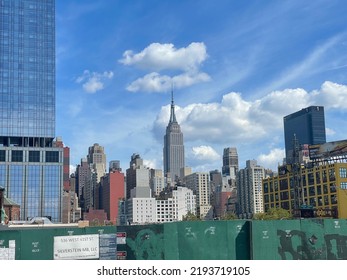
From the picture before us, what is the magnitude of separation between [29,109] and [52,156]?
1657cm

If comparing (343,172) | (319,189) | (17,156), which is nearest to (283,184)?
(319,189)

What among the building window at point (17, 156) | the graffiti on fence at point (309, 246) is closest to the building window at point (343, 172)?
the graffiti on fence at point (309, 246)

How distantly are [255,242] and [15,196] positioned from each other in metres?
143

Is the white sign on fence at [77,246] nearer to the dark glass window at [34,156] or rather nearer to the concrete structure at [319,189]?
the concrete structure at [319,189]

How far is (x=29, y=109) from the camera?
16475 cm

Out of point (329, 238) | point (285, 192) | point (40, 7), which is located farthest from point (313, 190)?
point (40, 7)

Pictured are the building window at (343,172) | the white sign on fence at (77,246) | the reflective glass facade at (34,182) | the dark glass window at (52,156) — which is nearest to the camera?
the white sign on fence at (77,246)

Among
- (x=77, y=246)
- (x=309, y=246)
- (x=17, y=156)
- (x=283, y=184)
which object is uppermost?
(x=17, y=156)

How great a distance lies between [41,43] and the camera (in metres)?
167

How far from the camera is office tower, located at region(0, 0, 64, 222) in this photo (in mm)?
162625

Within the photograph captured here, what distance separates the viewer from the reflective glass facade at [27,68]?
6432 inches

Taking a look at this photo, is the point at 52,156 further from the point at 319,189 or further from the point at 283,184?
the point at 319,189
